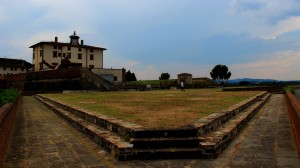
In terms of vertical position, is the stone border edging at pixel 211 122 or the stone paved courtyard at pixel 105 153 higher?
the stone border edging at pixel 211 122

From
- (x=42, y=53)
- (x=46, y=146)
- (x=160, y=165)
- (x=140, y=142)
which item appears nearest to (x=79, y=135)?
(x=46, y=146)

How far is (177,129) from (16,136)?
4896 mm

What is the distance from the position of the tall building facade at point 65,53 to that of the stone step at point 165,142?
51.2m

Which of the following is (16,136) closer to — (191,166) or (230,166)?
(191,166)

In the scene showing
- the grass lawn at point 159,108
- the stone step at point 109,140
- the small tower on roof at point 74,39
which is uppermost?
the small tower on roof at point 74,39

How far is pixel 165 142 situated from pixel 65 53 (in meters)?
57.6

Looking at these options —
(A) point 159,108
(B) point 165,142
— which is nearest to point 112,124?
(B) point 165,142

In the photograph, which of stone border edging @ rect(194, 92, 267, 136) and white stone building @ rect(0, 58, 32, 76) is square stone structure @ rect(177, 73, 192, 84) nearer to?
white stone building @ rect(0, 58, 32, 76)

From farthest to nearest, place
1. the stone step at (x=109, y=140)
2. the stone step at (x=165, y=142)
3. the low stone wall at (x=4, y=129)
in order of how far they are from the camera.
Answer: the stone step at (x=165, y=142) → the stone step at (x=109, y=140) → the low stone wall at (x=4, y=129)

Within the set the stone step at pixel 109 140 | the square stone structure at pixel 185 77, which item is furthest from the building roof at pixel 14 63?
the stone step at pixel 109 140

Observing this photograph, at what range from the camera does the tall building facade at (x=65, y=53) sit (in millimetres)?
58250

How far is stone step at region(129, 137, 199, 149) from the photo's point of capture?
6.09 metres

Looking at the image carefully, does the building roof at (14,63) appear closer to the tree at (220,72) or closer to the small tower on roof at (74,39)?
the small tower on roof at (74,39)

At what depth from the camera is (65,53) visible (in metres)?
60.6
